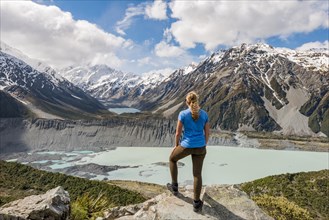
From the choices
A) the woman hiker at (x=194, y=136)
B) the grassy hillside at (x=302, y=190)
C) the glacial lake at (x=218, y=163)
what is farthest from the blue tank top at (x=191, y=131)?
the glacial lake at (x=218, y=163)

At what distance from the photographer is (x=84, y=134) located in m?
164

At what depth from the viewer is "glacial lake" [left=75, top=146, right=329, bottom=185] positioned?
340 feet

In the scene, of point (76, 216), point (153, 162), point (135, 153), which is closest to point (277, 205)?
point (76, 216)

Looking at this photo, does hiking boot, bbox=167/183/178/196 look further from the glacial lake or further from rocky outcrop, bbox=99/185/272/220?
the glacial lake

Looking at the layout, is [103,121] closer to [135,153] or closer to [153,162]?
[135,153]

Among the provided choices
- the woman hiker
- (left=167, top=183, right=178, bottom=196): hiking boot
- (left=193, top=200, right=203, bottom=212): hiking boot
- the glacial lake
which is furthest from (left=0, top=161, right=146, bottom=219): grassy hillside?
the woman hiker

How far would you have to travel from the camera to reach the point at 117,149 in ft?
502

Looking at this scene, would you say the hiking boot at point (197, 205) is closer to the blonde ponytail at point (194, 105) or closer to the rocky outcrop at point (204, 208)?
the rocky outcrop at point (204, 208)

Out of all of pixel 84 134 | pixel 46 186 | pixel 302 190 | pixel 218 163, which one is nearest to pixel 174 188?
pixel 302 190

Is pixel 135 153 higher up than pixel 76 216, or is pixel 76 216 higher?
pixel 76 216

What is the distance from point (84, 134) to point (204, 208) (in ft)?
512

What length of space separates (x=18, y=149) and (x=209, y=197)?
147 metres

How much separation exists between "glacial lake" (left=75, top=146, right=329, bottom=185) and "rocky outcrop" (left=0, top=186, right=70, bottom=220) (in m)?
80.2

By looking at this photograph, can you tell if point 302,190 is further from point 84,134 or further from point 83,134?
point 83,134
